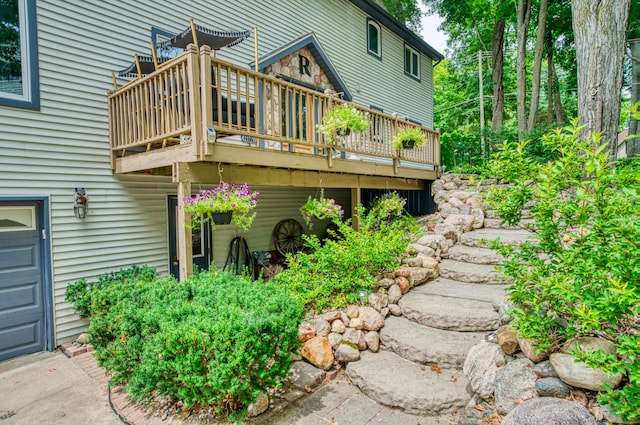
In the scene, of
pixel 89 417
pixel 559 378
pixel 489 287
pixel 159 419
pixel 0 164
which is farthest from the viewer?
pixel 489 287

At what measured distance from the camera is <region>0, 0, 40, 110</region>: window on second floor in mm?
4609

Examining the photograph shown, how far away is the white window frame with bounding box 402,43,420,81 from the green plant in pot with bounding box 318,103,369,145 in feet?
27.9

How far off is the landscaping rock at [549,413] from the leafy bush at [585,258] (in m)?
0.21

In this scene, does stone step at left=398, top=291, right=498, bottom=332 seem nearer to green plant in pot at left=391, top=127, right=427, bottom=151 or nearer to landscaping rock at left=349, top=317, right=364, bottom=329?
landscaping rock at left=349, top=317, right=364, bottom=329

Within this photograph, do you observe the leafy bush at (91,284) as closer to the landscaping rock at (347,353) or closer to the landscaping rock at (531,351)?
the landscaping rock at (347,353)

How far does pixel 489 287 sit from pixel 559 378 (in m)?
2.31

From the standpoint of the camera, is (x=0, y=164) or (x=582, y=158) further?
(x=0, y=164)

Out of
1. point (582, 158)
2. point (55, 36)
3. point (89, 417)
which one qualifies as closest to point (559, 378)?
point (582, 158)

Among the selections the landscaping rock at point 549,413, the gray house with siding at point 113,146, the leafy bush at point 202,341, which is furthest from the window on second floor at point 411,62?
the landscaping rock at point 549,413

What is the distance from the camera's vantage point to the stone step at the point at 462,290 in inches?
177

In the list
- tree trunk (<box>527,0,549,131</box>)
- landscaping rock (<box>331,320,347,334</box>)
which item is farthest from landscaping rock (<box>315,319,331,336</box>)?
tree trunk (<box>527,0,549,131</box>)

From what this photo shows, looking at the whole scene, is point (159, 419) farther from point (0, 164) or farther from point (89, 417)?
point (0, 164)

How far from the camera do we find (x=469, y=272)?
205 inches

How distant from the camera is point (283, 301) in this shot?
10.5 feet
